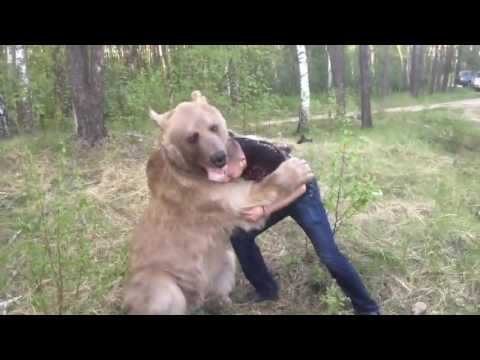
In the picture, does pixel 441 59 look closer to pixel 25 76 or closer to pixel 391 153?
pixel 391 153

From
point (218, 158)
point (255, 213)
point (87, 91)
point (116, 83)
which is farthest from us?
point (116, 83)

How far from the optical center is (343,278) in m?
3.98

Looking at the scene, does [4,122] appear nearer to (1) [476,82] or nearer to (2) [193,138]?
(2) [193,138]

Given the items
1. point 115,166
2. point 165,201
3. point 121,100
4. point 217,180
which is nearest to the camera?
point 217,180

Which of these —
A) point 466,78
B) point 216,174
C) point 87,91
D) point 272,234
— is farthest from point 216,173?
point 466,78

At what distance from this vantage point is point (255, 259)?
4.50 meters

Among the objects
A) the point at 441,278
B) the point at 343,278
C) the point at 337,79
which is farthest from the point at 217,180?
the point at 337,79

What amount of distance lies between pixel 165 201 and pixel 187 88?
8153 mm

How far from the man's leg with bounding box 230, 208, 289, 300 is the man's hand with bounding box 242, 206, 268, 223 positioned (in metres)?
0.24

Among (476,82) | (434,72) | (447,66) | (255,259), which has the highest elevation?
(255,259)

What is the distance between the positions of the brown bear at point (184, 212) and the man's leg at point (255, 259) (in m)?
0.27

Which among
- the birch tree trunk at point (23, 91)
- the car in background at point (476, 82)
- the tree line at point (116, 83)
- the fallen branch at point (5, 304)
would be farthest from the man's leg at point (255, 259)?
the car in background at point (476, 82)

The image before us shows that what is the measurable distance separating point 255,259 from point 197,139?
144 centimetres

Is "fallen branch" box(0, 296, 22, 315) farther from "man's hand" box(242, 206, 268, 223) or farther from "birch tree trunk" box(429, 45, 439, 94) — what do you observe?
"birch tree trunk" box(429, 45, 439, 94)
